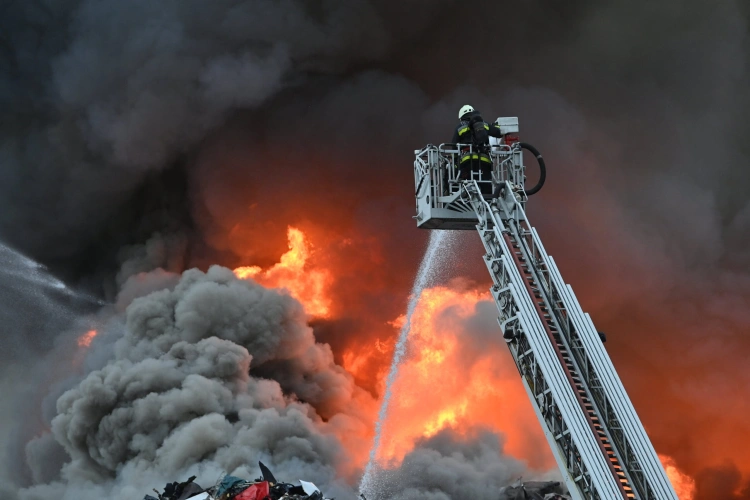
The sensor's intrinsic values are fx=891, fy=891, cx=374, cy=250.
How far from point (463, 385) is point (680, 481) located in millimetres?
9404

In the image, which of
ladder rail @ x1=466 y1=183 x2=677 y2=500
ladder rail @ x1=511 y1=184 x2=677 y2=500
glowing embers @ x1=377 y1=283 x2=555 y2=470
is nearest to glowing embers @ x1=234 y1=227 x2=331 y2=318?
glowing embers @ x1=377 y1=283 x2=555 y2=470

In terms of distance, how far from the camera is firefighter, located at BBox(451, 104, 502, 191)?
23000 millimetres

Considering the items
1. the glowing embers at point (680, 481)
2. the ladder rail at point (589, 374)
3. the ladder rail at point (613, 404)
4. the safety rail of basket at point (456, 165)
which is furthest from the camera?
the glowing embers at point (680, 481)

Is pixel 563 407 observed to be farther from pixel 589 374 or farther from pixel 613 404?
pixel 589 374

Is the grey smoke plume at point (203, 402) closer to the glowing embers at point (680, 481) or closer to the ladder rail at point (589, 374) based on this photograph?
the glowing embers at point (680, 481)

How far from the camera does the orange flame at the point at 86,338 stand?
44.2 meters

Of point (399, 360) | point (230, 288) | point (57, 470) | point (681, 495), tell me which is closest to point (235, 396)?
point (230, 288)

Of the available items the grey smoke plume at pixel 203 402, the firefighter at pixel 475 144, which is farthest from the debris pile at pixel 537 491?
the firefighter at pixel 475 144

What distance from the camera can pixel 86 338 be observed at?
44.5 m

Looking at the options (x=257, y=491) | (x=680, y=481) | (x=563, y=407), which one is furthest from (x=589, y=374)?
(x=680, y=481)

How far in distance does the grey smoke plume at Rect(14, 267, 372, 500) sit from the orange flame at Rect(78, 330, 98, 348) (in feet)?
13.7

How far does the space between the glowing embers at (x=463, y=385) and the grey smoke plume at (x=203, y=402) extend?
2.64 meters

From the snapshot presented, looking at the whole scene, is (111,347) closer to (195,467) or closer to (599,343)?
(195,467)

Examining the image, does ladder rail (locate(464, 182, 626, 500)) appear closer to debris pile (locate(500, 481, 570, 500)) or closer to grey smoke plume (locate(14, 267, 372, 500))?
debris pile (locate(500, 481, 570, 500))
